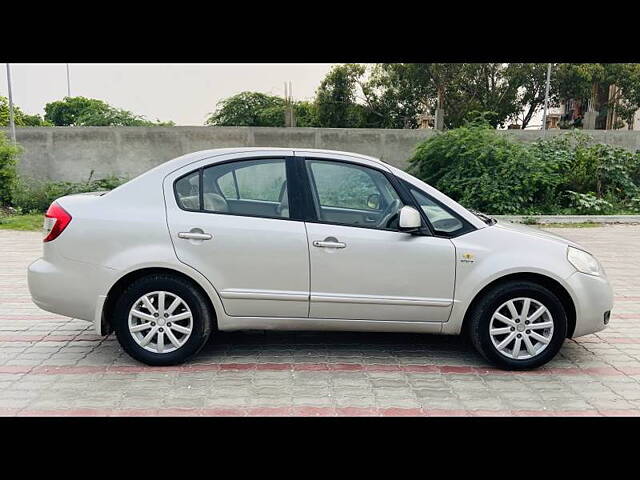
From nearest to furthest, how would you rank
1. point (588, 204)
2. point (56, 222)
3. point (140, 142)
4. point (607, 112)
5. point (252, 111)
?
point (56, 222), point (588, 204), point (140, 142), point (252, 111), point (607, 112)

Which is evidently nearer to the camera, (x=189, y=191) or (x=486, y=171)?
(x=189, y=191)

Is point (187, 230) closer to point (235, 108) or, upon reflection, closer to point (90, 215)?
point (90, 215)

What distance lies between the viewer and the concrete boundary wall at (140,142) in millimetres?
13961

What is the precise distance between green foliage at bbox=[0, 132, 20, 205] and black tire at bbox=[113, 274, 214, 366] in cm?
1022

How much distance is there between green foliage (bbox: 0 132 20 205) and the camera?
12336mm

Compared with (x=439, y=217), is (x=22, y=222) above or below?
below

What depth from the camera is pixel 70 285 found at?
414 centimetres

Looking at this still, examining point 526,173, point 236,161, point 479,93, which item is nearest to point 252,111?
point 479,93

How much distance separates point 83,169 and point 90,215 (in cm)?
1098

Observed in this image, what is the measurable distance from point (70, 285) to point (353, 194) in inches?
92.4

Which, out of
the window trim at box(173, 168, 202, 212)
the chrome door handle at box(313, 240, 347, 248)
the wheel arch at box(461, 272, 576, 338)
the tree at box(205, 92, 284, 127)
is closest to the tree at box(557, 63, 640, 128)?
the tree at box(205, 92, 284, 127)

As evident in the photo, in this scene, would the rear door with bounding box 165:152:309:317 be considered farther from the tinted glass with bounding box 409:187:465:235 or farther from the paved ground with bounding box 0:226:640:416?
the tinted glass with bounding box 409:187:465:235

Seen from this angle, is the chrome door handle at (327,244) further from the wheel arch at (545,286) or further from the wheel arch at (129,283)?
the wheel arch at (545,286)

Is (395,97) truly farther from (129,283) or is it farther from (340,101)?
(129,283)
